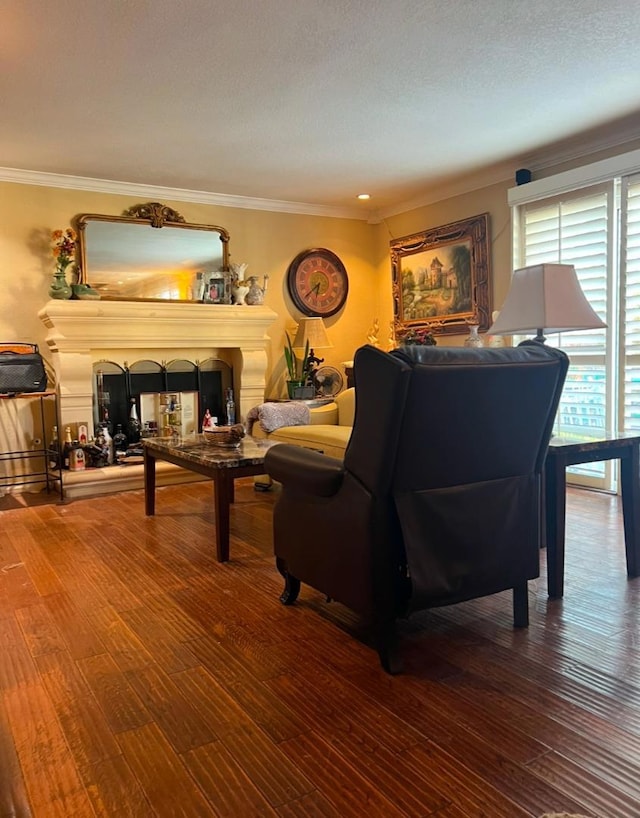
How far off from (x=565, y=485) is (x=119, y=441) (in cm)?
380

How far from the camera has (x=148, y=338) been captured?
5293 millimetres

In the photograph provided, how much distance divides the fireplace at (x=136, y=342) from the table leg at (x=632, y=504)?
3539 mm

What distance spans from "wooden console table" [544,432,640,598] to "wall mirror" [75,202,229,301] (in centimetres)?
386

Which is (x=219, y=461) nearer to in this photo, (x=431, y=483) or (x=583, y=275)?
(x=431, y=483)

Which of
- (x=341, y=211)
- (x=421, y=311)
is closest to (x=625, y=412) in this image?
(x=421, y=311)

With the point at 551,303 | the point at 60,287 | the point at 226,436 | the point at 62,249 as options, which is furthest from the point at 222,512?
the point at 62,249

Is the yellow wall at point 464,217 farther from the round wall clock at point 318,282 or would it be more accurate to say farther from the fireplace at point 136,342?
the fireplace at point 136,342

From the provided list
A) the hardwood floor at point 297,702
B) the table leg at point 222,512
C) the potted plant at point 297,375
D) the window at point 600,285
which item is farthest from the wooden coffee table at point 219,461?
the window at point 600,285

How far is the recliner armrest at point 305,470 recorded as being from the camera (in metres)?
2.11

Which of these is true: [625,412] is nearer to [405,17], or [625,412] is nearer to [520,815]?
[405,17]

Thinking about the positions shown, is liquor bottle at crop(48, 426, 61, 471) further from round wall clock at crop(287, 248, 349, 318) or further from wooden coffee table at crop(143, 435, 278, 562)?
round wall clock at crop(287, 248, 349, 318)

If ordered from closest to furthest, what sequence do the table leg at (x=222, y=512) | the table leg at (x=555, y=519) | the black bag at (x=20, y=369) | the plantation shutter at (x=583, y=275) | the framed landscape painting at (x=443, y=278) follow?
the table leg at (x=555, y=519) → the table leg at (x=222, y=512) → the plantation shutter at (x=583, y=275) → the black bag at (x=20, y=369) → the framed landscape painting at (x=443, y=278)

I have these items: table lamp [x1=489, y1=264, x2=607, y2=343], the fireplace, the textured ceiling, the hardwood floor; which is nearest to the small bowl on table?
the hardwood floor

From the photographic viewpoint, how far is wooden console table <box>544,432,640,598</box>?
2504 mm
